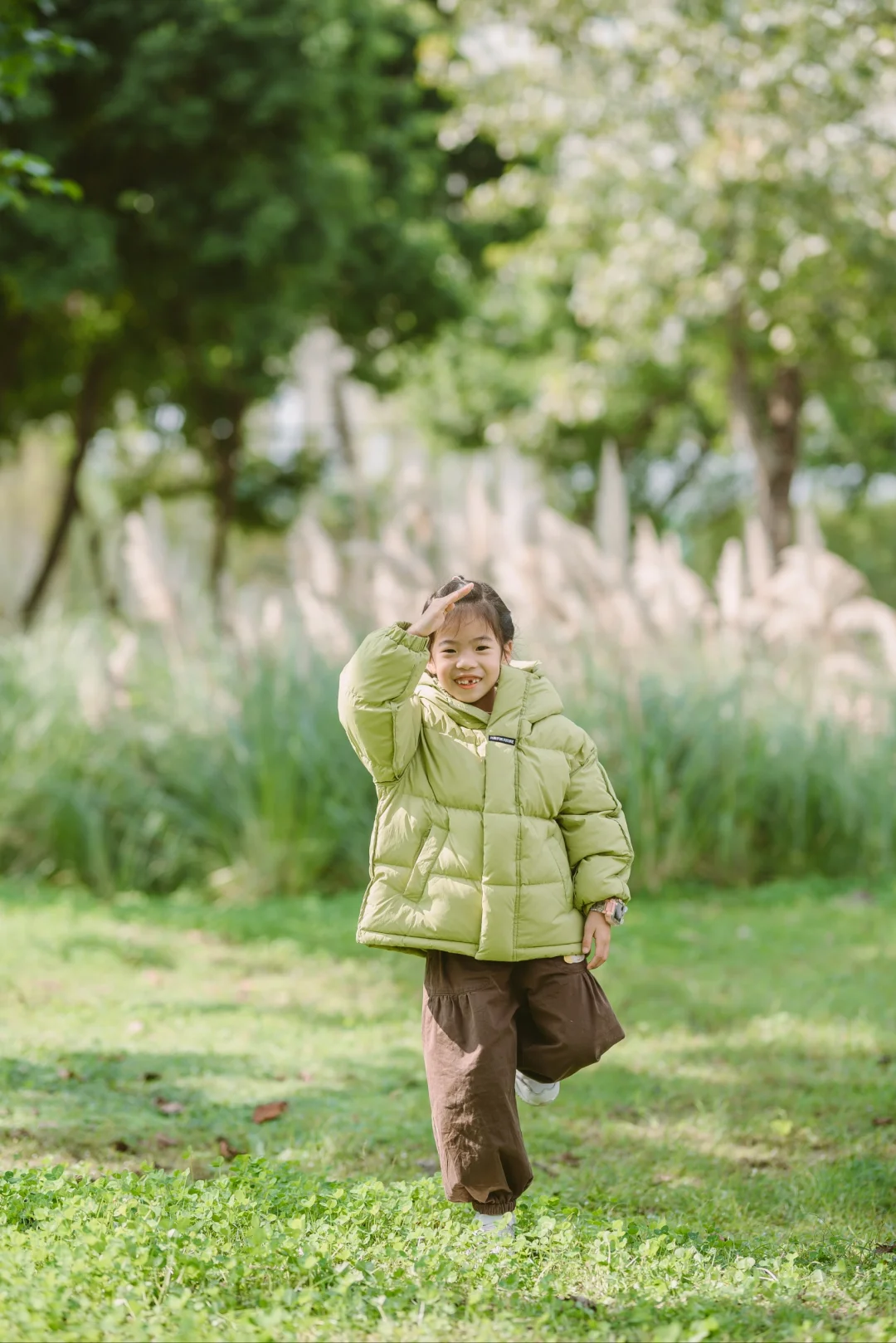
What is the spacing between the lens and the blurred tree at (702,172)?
1092 centimetres

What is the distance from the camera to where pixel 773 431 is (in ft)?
56.2

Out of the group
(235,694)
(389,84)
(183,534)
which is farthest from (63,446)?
(235,694)

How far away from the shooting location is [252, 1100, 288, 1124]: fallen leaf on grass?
4.27m

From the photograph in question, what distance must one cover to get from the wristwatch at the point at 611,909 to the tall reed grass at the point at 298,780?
4384mm

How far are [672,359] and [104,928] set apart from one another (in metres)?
9.81

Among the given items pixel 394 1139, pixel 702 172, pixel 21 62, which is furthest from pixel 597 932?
pixel 702 172

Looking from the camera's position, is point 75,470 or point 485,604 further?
point 75,470

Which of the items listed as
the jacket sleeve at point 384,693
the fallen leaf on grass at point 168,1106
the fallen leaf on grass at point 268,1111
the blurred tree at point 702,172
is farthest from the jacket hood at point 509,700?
the blurred tree at point 702,172

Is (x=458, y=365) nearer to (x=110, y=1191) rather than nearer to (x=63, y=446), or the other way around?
(x=63, y=446)

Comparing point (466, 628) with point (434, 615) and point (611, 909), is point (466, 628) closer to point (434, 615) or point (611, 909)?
point (434, 615)

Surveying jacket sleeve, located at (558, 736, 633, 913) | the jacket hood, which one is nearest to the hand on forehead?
the jacket hood

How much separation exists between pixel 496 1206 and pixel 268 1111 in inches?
52.8

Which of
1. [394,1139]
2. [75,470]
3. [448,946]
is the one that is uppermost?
[75,470]

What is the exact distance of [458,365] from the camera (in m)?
24.8
